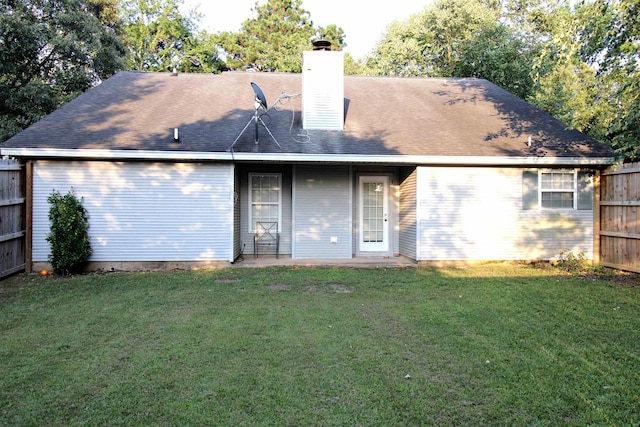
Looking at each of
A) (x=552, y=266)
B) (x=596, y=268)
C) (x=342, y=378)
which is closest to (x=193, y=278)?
(x=342, y=378)

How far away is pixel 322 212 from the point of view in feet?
33.6

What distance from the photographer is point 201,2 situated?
2798 centimetres

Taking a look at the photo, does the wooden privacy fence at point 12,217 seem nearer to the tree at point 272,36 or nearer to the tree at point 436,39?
the tree at point 436,39

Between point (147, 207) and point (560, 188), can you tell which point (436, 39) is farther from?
point (147, 207)

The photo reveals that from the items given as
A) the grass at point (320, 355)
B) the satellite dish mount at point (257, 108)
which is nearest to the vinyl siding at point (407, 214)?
the grass at point (320, 355)

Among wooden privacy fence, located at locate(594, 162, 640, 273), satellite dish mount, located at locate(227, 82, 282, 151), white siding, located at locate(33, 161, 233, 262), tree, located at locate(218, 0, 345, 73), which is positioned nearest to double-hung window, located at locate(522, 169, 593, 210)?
wooden privacy fence, located at locate(594, 162, 640, 273)

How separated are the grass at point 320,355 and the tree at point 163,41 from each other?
21758 millimetres

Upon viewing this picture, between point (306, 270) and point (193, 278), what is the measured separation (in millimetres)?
2281

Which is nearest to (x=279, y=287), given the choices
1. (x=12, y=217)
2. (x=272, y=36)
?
(x=12, y=217)

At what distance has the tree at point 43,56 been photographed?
1416 cm

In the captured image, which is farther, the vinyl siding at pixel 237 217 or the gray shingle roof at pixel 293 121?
the vinyl siding at pixel 237 217

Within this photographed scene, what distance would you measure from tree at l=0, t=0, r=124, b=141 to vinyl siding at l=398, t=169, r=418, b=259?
519 inches

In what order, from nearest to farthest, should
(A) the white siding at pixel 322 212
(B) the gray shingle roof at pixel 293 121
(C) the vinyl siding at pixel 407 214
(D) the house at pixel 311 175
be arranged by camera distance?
1. (D) the house at pixel 311 175
2. (B) the gray shingle roof at pixel 293 121
3. (C) the vinyl siding at pixel 407 214
4. (A) the white siding at pixel 322 212

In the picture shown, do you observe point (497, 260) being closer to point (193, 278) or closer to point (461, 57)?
point (193, 278)
